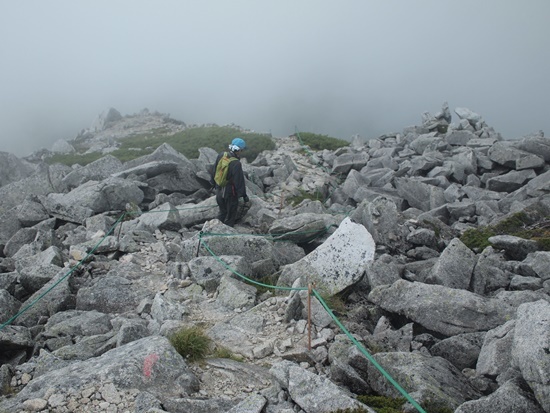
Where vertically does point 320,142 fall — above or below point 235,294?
below

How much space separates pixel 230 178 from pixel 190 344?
27.5ft

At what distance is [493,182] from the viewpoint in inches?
874

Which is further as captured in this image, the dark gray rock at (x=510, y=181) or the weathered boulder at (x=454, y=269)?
the dark gray rock at (x=510, y=181)

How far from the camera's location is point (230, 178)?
53.9ft

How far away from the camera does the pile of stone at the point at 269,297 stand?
722cm

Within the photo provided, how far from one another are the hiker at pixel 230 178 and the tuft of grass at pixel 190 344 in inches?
316

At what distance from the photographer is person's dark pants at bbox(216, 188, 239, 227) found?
17.0 metres

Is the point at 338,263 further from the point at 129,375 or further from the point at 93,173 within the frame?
the point at 93,173

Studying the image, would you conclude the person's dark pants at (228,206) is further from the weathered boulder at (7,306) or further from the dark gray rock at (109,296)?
the weathered boulder at (7,306)

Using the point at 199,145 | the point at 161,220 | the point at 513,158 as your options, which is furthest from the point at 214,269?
the point at 199,145

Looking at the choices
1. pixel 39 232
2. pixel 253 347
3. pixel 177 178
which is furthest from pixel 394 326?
pixel 177 178

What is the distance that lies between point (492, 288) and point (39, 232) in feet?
46.5

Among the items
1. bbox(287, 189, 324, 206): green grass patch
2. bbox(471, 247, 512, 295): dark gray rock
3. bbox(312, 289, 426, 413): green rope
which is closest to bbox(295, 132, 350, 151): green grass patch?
bbox(287, 189, 324, 206): green grass patch

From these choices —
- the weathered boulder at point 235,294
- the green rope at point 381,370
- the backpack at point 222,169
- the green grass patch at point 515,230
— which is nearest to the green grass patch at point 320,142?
the backpack at point 222,169
